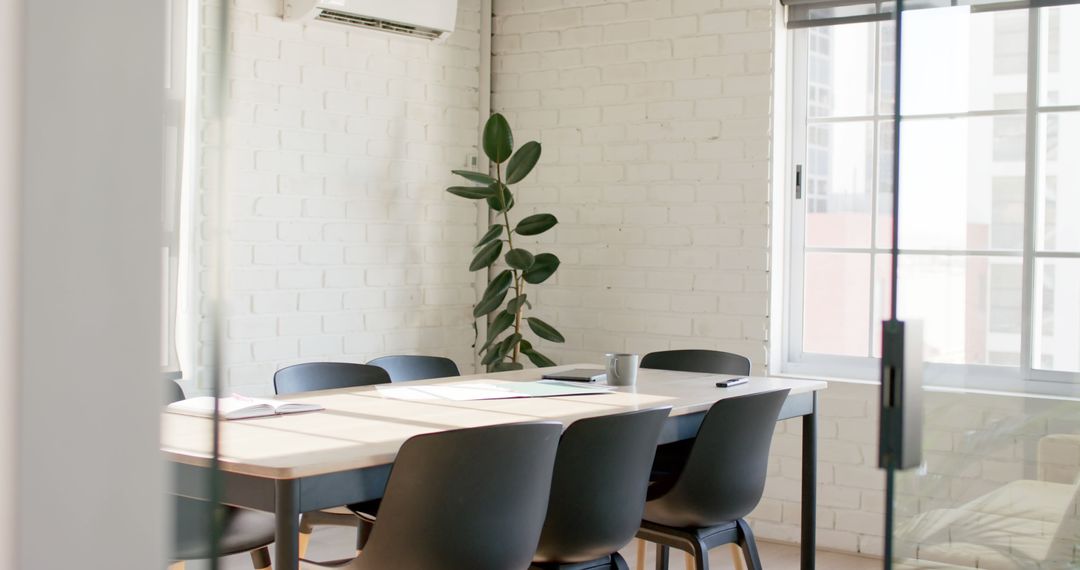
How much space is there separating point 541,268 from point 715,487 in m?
2.02

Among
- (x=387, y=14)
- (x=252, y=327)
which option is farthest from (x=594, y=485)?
(x=387, y=14)

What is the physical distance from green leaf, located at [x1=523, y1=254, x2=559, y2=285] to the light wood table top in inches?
46.6

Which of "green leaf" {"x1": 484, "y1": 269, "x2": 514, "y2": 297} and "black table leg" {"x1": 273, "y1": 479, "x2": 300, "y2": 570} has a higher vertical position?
"green leaf" {"x1": 484, "y1": 269, "x2": 514, "y2": 297}

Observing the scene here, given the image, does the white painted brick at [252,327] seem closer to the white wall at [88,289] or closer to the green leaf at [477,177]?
the green leaf at [477,177]

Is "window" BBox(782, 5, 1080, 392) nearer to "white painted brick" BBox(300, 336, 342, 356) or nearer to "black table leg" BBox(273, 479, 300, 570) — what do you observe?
"black table leg" BBox(273, 479, 300, 570)

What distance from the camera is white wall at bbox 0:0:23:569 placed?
2.98ft

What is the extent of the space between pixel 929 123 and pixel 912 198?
0.09 m

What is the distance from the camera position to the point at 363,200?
4.70m

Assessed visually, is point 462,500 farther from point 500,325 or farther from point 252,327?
point 500,325

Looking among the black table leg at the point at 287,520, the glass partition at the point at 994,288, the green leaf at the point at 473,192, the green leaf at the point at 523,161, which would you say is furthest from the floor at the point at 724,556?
the glass partition at the point at 994,288

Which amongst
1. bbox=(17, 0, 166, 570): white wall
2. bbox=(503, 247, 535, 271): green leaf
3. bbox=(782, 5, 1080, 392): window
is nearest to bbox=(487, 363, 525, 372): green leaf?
bbox=(503, 247, 535, 271): green leaf

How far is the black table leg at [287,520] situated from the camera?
77.4 inches

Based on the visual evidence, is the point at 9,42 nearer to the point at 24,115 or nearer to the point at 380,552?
the point at 24,115

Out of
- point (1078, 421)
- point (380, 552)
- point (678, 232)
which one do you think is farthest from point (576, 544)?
point (678, 232)
